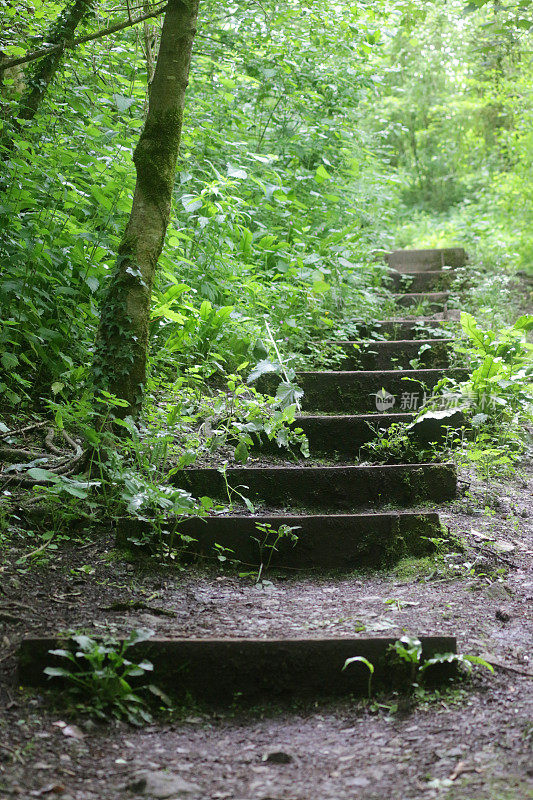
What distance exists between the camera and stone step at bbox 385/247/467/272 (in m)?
7.75

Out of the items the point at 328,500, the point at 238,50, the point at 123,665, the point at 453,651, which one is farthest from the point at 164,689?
the point at 238,50

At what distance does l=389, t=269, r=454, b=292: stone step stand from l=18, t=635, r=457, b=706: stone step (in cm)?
583

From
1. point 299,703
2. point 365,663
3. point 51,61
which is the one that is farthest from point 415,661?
point 51,61

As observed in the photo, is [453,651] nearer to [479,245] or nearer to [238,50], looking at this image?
[238,50]

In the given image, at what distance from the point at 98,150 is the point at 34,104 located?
22.1 inches

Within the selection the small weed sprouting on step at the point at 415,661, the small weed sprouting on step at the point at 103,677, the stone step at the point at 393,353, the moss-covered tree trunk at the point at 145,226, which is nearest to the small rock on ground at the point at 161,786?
the small weed sprouting on step at the point at 103,677

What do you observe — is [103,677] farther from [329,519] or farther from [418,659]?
[329,519]

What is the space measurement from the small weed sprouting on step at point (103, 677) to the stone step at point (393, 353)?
3371 mm

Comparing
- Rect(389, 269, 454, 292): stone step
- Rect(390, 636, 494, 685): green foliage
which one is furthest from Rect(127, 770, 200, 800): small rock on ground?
Rect(389, 269, 454, 292): stone step

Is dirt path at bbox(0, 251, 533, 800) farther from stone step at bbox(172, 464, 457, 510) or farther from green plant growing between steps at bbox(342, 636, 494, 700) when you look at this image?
stone step at bbox(172, 464, 457, 510)

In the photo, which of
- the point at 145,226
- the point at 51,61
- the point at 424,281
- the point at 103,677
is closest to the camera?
the point at 103,677

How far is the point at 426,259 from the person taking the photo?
26.4 ft

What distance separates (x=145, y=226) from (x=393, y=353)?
2.56 m

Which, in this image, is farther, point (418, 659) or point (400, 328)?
point (400, 328)
